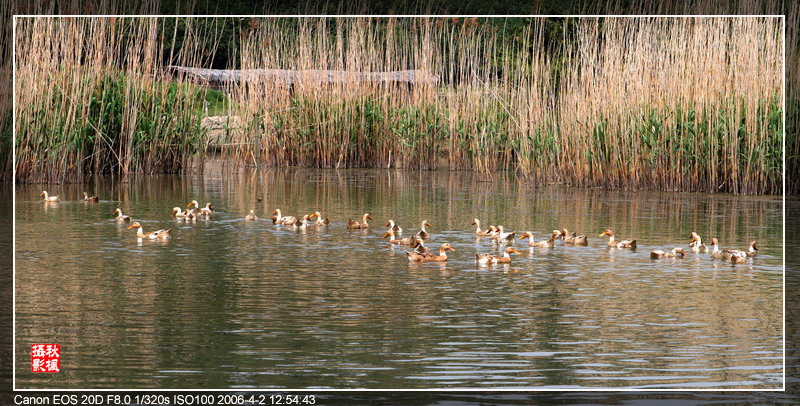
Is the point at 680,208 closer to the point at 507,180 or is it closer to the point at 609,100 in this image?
the point at 609,100

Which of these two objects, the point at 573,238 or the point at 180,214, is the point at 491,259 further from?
the point at 180,214

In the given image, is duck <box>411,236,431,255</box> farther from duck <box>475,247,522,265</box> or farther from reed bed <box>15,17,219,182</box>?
reed bed <box>15,17,219,182</box>

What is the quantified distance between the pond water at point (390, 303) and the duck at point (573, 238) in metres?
0.15

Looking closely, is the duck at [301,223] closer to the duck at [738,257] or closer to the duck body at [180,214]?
the duck body at [180,214]

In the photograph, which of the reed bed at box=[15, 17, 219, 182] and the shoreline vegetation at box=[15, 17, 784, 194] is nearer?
the shoreline vegetation at box=[15, 17, 784, 194]

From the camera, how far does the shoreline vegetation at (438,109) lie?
57.4ft

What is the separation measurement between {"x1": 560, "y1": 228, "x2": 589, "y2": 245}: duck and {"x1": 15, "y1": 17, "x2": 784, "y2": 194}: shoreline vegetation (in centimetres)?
422

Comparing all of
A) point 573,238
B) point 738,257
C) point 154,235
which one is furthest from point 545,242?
Answer: point 154,235

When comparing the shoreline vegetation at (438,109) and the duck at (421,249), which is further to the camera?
the shoreline vegetation at (438,109)

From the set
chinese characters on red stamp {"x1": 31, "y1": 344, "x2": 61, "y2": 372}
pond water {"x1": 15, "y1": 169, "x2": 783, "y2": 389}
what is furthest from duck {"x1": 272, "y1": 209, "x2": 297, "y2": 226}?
chinese characters on red stamp {"x1": 31, "y1": 344, "x2": 61, "y2": 372}

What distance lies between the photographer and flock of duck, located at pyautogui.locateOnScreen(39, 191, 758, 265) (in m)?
11.5

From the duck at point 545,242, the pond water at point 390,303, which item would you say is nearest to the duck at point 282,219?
the pond water at point 390,303

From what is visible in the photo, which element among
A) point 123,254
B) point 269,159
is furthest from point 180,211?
point 269,159

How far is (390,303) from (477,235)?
4435 mm
